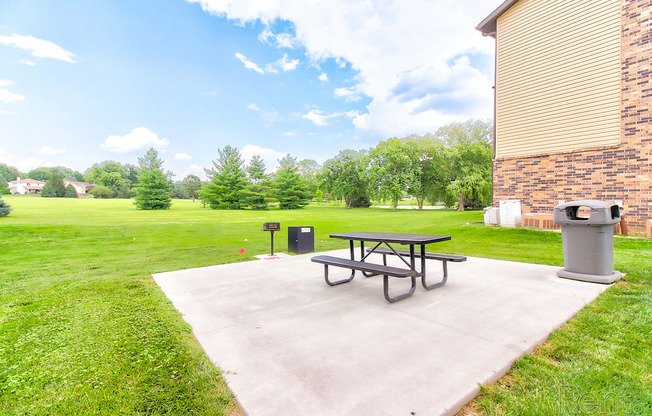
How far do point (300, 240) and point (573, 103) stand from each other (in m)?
9.58

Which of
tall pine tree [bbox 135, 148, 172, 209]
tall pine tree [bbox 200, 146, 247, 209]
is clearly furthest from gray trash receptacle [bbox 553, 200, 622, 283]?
tall pine tree [bbox 135, 148, 172, 209]

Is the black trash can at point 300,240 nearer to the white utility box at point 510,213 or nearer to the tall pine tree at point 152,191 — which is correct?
the white utility box at point 510,213

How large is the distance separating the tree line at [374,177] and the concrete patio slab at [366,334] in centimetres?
2409

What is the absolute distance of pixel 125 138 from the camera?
232 ft

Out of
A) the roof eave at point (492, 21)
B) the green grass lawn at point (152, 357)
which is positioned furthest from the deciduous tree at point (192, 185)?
the green grass lawn at point (152, 357)

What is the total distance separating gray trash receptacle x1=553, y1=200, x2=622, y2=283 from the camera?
390 centimetres

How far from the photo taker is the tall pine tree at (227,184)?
38062 mm

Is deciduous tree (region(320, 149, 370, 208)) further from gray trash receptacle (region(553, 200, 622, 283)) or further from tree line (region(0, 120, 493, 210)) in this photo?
gray trash receptacle (region(553, 200, 622, 283))

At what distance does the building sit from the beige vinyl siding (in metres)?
0.03

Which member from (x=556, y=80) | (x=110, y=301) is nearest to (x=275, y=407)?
(x=110, y=301)

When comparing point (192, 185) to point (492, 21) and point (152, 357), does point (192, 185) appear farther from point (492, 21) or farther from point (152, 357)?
point (152, 357)

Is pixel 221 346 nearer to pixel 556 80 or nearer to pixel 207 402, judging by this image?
pixel 207 402

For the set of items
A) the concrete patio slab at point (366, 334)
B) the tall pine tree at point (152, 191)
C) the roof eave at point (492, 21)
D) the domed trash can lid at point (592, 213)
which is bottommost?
the concrete patio slab at point (366, 334)

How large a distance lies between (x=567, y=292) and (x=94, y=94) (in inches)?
2173
